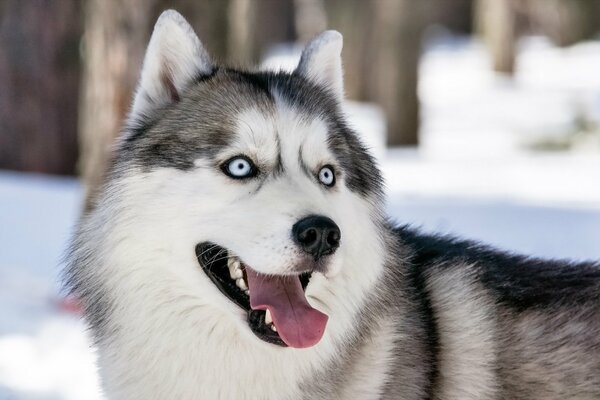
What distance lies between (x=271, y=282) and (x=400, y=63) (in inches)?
417

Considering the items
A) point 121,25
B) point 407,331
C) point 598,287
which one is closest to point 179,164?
point 407,331

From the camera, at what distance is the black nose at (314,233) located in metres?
2.90

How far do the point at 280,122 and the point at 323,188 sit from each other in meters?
0.27

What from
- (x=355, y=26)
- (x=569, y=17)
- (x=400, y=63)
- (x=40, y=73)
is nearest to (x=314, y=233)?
(x=40, y=73)

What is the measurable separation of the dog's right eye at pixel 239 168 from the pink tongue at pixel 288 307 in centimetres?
A: 32

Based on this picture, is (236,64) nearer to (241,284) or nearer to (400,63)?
(241,284)

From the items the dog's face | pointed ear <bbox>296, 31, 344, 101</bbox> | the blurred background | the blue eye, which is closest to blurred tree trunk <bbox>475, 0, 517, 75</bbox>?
the blurred background

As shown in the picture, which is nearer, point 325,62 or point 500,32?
point 325,62

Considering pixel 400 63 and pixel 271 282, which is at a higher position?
pixel 400 63

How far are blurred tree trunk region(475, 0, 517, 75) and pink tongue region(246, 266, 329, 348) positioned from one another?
18971 mm

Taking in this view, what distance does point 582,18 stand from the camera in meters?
25.5

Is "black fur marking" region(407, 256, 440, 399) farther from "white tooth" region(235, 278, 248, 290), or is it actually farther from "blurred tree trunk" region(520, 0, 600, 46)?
"blurred tree trunk" region(520, 0, 600, 46)

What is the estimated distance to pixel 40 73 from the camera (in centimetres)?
1023

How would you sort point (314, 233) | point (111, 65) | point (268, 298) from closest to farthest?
point (314, 233) < point (268, 298) < point (111, 65)
